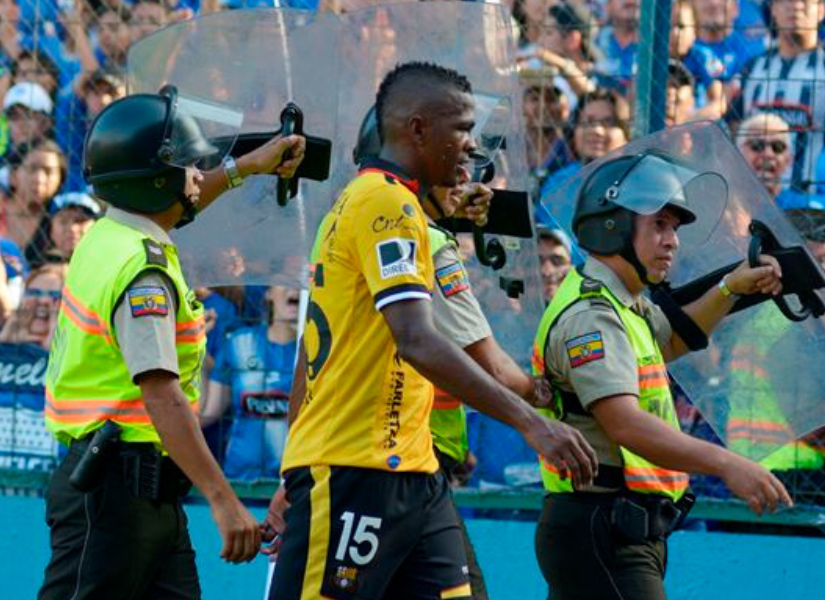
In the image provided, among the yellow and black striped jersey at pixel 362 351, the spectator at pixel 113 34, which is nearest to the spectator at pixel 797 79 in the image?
the spectator at pixel 113 34

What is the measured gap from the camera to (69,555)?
4891 millimetres

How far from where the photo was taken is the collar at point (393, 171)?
437 cm

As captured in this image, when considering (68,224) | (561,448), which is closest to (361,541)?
(561,448)

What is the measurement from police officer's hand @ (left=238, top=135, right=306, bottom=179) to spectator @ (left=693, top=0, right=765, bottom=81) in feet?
7.47

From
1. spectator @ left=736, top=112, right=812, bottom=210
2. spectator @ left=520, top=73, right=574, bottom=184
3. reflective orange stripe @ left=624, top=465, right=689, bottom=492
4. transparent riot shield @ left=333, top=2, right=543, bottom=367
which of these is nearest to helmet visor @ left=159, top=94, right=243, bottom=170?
transparent riot shield @ left=333, top=2, right=543, bottom=367

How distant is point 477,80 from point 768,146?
1735mm

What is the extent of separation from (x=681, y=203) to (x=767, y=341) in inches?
32.9

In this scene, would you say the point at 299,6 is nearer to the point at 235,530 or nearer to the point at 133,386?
the point at 133,386

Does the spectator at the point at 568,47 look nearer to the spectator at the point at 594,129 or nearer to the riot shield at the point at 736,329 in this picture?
the spectator at the point at 594,129

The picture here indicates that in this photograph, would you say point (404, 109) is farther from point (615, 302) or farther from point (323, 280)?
point (615, 302)

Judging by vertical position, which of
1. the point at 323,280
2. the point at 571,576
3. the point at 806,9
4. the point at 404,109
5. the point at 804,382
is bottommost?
the point at 571,576

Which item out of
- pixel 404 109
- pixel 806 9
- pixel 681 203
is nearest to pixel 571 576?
pixel 681 203

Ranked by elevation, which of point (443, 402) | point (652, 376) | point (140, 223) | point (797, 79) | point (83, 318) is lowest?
point (443, 402)

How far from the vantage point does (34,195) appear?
26.2ft
